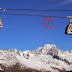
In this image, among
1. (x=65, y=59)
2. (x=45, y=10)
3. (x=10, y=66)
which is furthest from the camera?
(x=65, y=59)

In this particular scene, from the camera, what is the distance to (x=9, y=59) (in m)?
118

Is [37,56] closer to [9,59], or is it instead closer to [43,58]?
[43,58]

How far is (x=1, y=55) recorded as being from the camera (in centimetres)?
12300

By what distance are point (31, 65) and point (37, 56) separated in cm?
1341

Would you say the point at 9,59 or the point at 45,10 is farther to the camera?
the point at 9,59

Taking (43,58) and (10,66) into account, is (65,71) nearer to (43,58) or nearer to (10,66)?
(43,58)

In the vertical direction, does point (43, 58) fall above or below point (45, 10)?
below

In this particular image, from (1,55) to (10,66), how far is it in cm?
1088

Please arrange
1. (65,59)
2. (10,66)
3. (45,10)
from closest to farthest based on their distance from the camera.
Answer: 1. (45,10)
2. (10,66)
3. (65,59)

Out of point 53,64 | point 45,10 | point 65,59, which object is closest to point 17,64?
point 53,64

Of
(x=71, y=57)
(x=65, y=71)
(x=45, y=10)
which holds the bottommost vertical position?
(x=65, y=71)

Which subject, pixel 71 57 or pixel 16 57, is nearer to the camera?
pixel 16 57

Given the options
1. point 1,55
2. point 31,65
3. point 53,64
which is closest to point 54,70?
point 53,64

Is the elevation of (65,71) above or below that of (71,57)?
below
